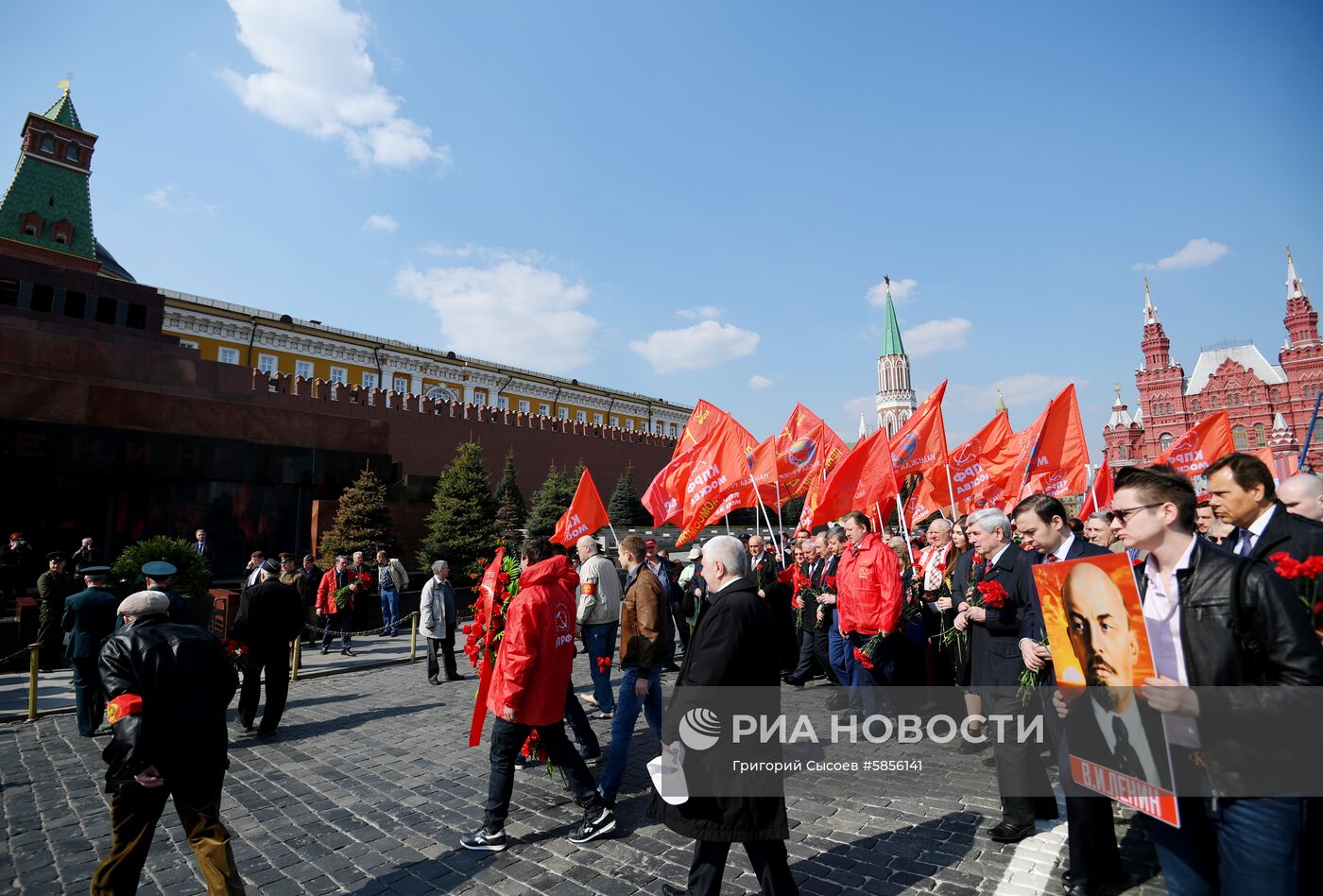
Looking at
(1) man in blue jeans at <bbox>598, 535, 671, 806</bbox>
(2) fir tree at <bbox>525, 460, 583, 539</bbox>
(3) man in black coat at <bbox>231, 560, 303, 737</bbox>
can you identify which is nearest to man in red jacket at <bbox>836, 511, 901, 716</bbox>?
(1) man in blue jeans at <bbox>598, 535, 671, 806</bbox>

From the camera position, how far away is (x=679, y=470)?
1105cm

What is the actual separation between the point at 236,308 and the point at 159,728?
139 ft

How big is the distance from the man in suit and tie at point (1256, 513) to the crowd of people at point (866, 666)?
1 centimetres

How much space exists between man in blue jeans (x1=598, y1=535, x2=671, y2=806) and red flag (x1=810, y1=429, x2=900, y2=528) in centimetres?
460

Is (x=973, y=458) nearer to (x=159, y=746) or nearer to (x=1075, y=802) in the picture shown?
(x=1075, y=802)

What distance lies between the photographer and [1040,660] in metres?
3.22

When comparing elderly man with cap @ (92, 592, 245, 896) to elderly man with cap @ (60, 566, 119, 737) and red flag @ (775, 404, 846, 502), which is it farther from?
red flag @ (775, 404, 846, 502)

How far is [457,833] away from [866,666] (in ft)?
12.4

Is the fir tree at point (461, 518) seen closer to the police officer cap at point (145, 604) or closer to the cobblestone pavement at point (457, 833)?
the cobblestone pavement at point (457, 833)

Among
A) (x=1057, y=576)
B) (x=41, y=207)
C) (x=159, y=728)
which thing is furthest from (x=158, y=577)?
(x=41, y=207)

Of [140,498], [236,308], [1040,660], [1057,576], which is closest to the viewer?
[1057,576]

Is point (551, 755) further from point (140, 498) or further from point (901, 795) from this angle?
point (140, 498)

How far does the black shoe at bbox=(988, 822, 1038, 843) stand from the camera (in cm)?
360

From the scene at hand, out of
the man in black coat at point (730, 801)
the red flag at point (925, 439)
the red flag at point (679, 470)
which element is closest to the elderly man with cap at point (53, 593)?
the red flag at point (679, 470)
